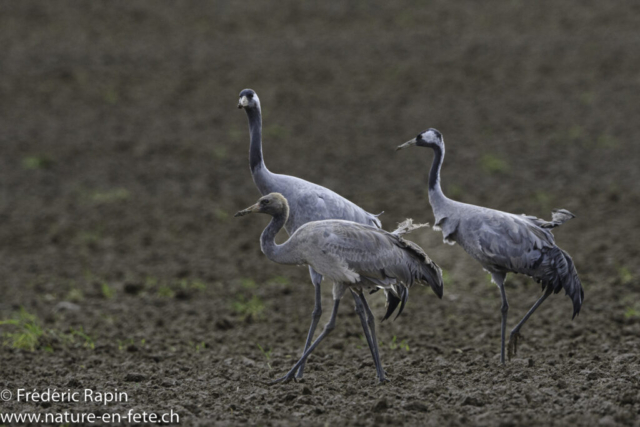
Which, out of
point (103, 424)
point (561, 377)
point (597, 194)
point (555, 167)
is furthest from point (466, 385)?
point (555, 167)

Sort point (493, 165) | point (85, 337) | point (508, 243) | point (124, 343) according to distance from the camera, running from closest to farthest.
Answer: point (508, 243) → point (85, 337) → point (124, 343) → point (493, 165)

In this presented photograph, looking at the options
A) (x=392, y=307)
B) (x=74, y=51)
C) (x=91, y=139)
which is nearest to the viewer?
(x=392, y=307)

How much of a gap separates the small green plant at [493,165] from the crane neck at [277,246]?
10029 millimetres

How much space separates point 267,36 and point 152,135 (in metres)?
6.92

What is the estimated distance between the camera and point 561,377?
6207 millimetres

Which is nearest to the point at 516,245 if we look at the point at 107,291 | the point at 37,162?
the point at 107,291

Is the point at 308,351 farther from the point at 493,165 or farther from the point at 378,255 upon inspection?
the point at 493,165

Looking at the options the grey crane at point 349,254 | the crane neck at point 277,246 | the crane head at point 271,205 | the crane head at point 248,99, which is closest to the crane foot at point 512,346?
the grey crane at point 349,254

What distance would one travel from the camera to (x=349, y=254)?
6.15 m

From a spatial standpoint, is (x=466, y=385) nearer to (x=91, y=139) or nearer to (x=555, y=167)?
(x=555, y=167)

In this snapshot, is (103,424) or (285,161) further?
(285,161)

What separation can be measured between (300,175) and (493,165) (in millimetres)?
3766

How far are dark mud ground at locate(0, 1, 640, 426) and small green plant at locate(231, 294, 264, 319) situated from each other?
0.16 ft

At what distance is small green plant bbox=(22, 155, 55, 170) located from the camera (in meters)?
16.8
